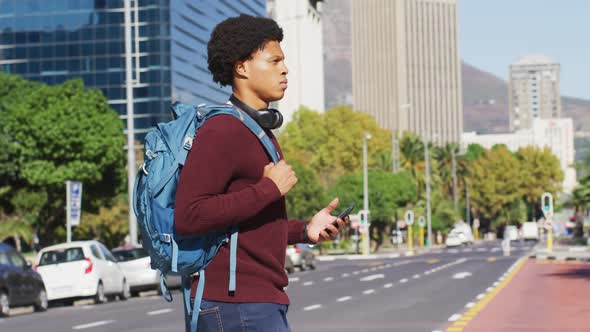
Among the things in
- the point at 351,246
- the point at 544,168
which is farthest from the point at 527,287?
the point at 544,168

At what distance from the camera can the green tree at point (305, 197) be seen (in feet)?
281

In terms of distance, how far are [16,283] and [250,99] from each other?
72.5ft

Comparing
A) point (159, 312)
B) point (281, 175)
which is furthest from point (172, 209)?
point (159, 312)

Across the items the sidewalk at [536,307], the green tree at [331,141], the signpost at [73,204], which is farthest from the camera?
the green tree at [331,141]

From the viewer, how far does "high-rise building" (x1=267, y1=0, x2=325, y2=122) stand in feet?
559

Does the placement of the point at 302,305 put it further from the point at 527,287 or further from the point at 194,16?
the point at 194,16

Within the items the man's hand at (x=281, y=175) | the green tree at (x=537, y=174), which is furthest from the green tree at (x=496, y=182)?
the man's hand at (x=281, y=175)

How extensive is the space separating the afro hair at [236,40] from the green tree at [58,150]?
195ft

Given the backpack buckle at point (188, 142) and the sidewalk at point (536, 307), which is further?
the sidewalk at point (536, 307)

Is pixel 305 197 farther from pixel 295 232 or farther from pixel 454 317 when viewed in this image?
pixel 295 232

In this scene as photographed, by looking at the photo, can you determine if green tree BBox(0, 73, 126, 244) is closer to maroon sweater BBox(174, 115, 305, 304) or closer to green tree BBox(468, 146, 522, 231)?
maroon sweater BBox(174, 115, 305, 304)

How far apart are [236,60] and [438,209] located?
11667 centimetres

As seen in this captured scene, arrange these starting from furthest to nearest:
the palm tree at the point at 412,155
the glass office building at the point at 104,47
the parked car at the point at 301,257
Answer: the palm tree at the point at 412,155 < the glass office building at the point at 104,47 < the parked car at the point at 301,257

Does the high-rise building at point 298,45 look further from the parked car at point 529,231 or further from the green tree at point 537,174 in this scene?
the parked car at point 529,231
